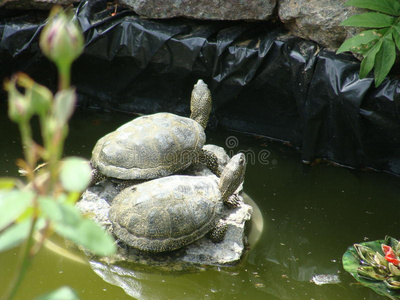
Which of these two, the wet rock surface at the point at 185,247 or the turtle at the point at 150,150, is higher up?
the turtle at the point at 150,150

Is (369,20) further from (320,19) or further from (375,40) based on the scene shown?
(320,19)

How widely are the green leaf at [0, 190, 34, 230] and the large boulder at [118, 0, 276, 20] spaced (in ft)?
13.5

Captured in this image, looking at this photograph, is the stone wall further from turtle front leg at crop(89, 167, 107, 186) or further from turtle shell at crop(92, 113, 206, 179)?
turtle front leg at crop(89, 167, 107, 186)

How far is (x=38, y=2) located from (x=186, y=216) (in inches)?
115

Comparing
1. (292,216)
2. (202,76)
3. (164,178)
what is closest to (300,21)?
(202,76)

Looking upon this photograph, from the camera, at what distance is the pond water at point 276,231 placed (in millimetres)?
2777

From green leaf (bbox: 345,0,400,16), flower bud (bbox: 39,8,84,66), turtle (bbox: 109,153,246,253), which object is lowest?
turtle (bbox: 109,153,246,253)

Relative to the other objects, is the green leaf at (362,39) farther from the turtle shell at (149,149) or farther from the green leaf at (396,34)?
the turtle shell at (149,149)

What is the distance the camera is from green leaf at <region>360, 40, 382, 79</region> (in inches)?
139

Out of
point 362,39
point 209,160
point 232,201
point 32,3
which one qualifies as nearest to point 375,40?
point 362,39

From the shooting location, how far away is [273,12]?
427cm

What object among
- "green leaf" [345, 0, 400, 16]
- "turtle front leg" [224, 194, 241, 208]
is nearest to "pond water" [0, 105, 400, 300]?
"turtle front leg" [224, 194, 241, 208]

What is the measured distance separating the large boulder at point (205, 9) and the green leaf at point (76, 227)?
4104 mm

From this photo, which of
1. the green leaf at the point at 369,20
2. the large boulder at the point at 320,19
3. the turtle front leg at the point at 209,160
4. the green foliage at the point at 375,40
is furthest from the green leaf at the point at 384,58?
the turtle front leg at the point at 209,160
